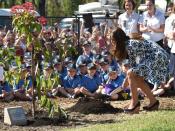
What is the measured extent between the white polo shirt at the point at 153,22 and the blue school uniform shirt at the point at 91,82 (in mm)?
Answer: 2170

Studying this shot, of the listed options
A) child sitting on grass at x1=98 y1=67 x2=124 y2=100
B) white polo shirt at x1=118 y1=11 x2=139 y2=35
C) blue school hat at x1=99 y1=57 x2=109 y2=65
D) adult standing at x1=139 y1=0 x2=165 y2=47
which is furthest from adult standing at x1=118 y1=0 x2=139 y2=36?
blue school hat at x1=99 y1=57 x2=109 y2=65

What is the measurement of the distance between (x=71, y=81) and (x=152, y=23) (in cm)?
303

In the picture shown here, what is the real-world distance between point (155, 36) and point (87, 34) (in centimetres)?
558

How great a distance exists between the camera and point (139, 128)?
26.8 feet

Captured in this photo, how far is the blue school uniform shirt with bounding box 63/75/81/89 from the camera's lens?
13.8m

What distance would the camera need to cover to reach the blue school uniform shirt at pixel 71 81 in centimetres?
1382

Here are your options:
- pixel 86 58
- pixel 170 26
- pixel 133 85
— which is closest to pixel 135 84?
pixel 133 85

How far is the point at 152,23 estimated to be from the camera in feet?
39.0

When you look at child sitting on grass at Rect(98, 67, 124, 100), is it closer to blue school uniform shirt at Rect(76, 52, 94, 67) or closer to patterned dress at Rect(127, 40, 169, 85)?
blue school uniform shirt at Rect(76, 52, 94, 67)

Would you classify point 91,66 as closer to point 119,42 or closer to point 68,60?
point 68,60

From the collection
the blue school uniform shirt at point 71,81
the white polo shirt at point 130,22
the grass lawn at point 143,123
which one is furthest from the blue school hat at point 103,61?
the grass lawn at point 143,123

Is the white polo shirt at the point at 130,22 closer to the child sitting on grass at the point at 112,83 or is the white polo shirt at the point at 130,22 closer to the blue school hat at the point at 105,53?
the child sitting on grass at the point at 112,83

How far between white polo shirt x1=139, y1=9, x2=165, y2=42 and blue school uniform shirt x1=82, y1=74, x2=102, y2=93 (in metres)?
2.17

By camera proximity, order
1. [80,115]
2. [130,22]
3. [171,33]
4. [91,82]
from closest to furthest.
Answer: [80,115] < [171,33] < [130,22] < [91,82]
